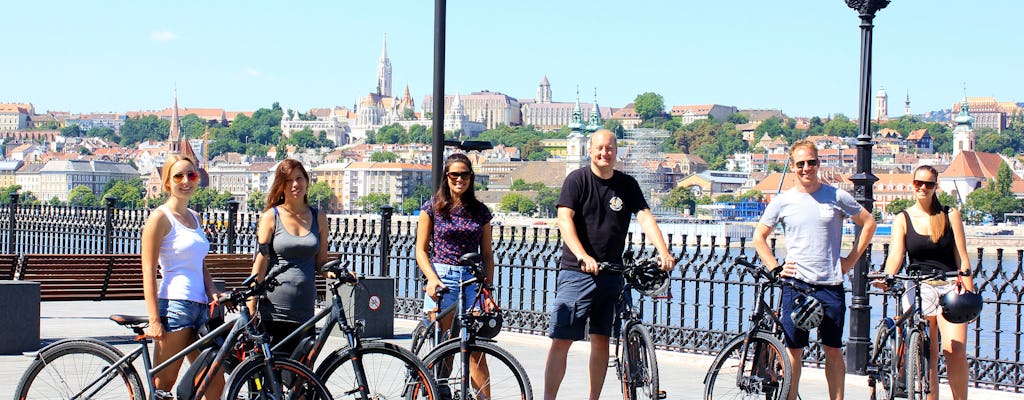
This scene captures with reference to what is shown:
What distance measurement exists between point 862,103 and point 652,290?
3.66 metres

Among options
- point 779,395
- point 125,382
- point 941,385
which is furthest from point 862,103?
point 125,382

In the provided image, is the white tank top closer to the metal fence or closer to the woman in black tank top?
the metal fence

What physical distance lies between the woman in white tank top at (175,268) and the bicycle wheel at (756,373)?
2156mm

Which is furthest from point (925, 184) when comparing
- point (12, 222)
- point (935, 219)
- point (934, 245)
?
point (12, 222)

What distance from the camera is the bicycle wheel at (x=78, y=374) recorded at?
5816 millimetres

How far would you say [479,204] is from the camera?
6691 mm

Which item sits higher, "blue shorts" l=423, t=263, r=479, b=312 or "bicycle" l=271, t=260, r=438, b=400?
"blue shorts" l=423, t=263, r=479, b=312

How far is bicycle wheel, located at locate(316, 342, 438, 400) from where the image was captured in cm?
579

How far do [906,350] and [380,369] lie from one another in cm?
244

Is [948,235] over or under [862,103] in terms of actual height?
under

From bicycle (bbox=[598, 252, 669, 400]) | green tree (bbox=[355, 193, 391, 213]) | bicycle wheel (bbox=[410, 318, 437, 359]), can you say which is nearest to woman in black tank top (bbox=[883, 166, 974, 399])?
bicycle (bbox=[598, 252, 669, 400])

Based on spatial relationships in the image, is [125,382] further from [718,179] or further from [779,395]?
[718,179]

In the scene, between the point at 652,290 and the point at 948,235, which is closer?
the point at 652,290

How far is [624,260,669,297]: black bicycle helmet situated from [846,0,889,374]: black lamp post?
2973 mm
